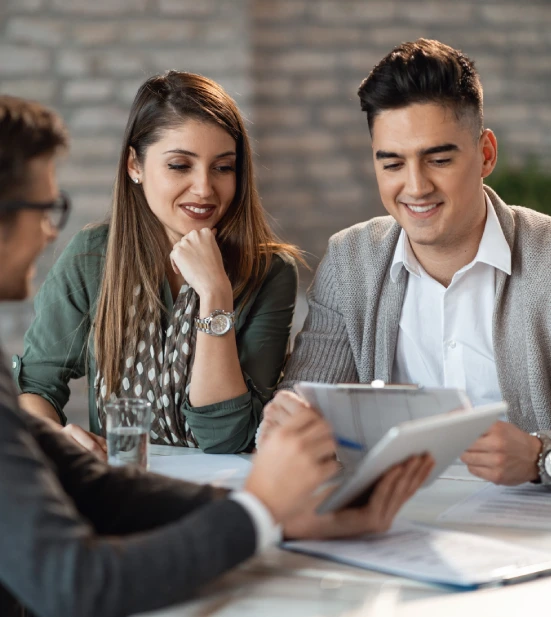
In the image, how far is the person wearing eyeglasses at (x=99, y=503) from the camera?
89cm

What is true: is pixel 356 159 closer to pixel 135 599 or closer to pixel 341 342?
pixel 341 342

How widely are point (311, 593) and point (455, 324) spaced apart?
103 centimetres

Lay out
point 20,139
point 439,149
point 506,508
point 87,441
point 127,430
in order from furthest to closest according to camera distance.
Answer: point 439,149 < point 87,441 < point 127,430 < point 506,508 < point 20,139

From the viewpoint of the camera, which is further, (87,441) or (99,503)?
(87,441)

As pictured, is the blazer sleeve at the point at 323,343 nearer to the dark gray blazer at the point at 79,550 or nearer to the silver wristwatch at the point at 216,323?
the silver wristwatch at the point at 216,323

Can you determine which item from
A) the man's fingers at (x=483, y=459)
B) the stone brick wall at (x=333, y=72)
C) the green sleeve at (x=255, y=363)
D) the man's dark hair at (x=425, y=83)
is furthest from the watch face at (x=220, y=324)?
the stone brick wall at (x=333, y=72)

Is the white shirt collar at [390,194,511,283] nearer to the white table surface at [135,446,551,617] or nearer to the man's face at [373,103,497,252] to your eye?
the man's face at [373,103,497,252]

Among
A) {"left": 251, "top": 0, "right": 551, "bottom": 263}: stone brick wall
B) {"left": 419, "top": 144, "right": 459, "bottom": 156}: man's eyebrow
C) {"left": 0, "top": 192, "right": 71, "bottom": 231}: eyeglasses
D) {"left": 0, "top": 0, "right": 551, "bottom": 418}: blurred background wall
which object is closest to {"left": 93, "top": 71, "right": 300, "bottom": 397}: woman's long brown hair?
{"left": 419, "top": 144, "right": 459, "bottom": 156}: man's eyebrow

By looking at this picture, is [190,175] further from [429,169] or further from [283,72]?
[283,72]

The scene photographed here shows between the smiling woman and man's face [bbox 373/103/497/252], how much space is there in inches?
15.6

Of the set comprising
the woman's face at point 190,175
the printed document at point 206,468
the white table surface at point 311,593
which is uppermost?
the woman's face at point 190,175

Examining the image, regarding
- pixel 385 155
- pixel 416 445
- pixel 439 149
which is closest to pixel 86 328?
pixel 385 155

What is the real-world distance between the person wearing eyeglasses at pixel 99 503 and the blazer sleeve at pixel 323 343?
0.79 metres

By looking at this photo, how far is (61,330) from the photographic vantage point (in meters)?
Answer: 2.13
